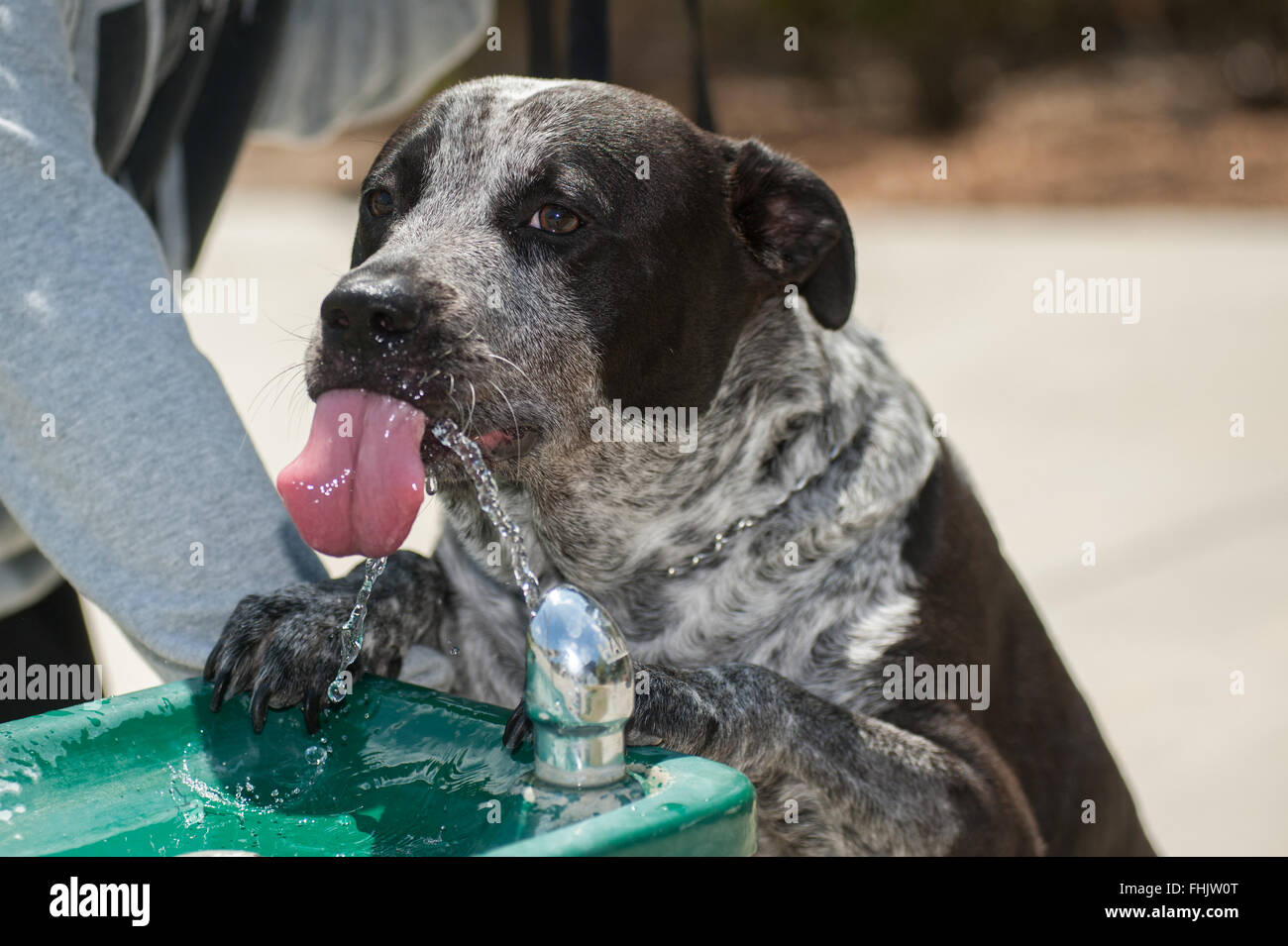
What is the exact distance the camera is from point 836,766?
2.16 m

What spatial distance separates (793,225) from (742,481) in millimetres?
451

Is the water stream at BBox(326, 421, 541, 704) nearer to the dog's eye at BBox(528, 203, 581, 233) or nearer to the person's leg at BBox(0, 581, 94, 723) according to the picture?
the dog's eye at BBox(528, 203, 581, 233)

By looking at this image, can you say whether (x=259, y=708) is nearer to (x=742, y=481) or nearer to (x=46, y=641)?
(x=742, y=481)

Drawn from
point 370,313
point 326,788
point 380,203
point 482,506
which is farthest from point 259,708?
point 380,203

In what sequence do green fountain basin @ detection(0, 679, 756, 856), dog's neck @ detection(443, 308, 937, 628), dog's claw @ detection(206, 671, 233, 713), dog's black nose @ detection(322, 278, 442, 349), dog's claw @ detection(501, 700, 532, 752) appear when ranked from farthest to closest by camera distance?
dog's neck @ detection(443, 308, 937, 628), dog's black nose @ detection(322, 278, 442, 349), dog's claw @ detection(206, 671, 233, 713), dog's claw @ detection(501, 700, 532, 752), green fountain basin @ detection(0, 679, 756, 856)

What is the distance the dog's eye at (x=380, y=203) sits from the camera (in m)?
2.44

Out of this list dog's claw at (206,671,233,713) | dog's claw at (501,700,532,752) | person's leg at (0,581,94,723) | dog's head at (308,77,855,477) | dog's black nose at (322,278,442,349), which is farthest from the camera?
person's leg at (0,581,94,723)

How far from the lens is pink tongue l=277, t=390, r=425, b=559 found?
1870 millimetres

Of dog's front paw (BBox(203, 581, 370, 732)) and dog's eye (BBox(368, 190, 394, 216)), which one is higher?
dog's eye (BBox(368, 190, 394, 216))

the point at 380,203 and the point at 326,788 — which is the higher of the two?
the point at 380,203

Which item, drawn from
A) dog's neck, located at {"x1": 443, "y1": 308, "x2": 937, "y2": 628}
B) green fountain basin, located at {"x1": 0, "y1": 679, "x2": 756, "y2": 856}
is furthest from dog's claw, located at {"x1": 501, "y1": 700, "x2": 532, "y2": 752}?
dog's neck, located at {"x1": 443, "y1": 308, "x2": 937, "y2": 628}

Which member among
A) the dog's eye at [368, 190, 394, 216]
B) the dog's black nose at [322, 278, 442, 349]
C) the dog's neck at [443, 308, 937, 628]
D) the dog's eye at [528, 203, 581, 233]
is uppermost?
the dog's eye at [368, 190, 394, 216]

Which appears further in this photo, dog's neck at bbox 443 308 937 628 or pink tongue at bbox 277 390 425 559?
dog's neck at bbox 443 308 937 628
